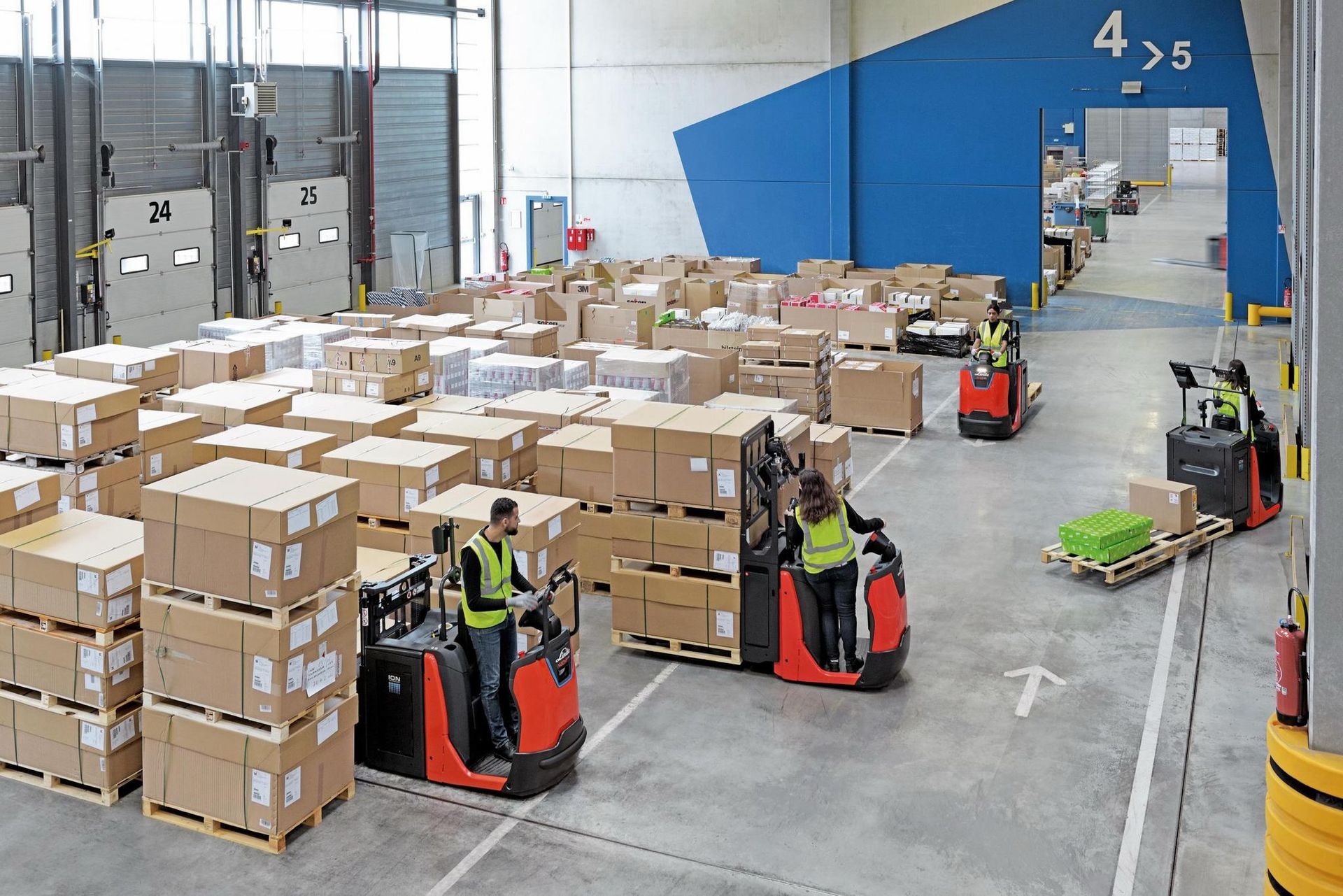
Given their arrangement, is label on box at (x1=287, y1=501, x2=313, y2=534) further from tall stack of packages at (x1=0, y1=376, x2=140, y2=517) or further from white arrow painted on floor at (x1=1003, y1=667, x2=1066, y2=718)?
white arrow painted on floor at (x1=1003, y1=667, x2=1066, y2=718)

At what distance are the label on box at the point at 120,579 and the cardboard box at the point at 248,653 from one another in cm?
25

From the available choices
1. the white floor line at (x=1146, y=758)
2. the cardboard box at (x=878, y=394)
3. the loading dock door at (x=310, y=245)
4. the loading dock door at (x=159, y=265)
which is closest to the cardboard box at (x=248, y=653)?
the white floor line at (x=1146, y=758)

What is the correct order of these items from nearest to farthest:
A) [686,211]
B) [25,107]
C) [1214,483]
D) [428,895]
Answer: [428,895], [1214,483], [25,107], [686,211]

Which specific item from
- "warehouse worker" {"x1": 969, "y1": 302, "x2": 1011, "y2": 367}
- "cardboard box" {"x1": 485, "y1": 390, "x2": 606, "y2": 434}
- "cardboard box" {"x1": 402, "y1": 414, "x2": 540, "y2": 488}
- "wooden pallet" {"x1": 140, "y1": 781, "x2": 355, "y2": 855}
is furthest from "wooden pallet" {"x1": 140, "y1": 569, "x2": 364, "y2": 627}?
"warehouse worker" {"x1": 969, "y1": 302, "x2": 1011, "y2": 367}

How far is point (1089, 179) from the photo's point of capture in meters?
37.9

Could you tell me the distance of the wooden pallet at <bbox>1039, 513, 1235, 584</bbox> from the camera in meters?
9.52

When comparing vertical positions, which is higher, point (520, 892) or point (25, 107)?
point (25, 107)

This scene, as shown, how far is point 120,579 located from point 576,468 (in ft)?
11.9

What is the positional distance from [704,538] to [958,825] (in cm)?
233

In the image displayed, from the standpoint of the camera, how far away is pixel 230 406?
10.6 metres

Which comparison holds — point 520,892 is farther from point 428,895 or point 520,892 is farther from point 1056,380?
point 1056,380

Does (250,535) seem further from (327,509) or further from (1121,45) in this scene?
(1121,45)

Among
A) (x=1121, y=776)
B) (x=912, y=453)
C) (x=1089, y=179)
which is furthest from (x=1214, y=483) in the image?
(x=1089, y=179)

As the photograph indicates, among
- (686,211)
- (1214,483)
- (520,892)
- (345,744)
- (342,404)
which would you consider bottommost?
(520,892)
